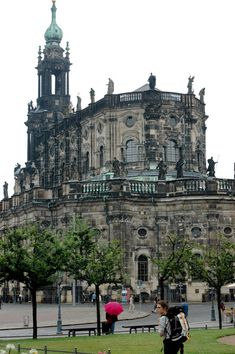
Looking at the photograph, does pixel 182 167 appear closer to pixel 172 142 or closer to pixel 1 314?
pixel 172 142

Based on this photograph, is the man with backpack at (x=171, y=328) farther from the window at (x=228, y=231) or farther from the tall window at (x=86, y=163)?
the tall window at (x=86, y=163)

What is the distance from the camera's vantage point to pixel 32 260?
109 feet

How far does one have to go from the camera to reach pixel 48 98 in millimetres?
88812

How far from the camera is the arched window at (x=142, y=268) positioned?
216ft

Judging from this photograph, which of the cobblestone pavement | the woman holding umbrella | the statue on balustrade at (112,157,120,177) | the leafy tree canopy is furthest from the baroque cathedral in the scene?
the woman holding umbrella

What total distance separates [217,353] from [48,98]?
68.2 m

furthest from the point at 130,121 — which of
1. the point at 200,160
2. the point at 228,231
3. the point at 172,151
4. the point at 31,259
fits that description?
the point at 31,259

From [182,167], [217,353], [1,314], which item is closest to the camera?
[217,353]

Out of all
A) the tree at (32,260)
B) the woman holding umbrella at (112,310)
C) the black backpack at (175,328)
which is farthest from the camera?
the tree at (32,260)

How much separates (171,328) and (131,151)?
55.4m

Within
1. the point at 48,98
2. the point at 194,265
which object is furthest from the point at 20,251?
the point at 48,98

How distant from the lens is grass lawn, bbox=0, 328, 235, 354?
24.4 metres

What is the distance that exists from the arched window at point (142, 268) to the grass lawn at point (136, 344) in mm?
34151

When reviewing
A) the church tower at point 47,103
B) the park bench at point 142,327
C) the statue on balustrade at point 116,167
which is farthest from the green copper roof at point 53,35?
the park bench at point 142,327
